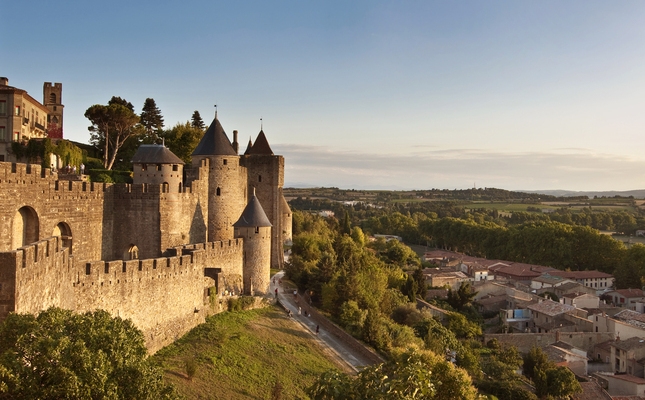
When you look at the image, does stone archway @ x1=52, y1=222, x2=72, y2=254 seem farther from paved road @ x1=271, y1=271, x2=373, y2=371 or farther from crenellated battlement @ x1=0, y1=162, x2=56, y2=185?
paved road @ x1=271, y1=271, x2=373, y2=371

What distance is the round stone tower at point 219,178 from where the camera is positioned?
29781mm

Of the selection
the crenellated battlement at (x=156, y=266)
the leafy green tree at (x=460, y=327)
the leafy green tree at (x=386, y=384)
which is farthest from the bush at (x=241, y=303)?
the leafy green tree at (x=460, y=327)

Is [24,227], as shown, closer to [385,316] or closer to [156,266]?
[156,266]

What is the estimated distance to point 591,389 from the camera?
3491cm

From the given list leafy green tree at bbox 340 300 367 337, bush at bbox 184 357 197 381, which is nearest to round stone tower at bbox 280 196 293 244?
leafy green tree at bbox 340 300 367 337

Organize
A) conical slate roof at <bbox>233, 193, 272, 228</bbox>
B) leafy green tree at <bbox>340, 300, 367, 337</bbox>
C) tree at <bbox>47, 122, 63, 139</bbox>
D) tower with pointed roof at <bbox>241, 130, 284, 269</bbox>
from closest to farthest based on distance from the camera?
1. conical slate roof at <bbox>233, 193, 272, 228</bbox>
2. leafy green tree at <bbox>340, 300, 367, 337</bbox>
3. tower with pointed roof at <bbox>241, 130, 284, 269</bbox>
4. tree at <bbox>47, 122, 63, 139</bbox>

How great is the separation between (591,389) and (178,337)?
26.4 metres

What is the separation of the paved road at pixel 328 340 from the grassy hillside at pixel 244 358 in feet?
2.30

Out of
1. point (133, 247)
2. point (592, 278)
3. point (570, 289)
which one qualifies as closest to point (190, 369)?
point (133, 247)

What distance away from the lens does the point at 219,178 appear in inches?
1180

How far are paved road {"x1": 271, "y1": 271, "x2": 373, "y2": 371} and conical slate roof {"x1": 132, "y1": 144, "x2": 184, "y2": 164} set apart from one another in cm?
904

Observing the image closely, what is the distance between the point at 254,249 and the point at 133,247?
18.2ft

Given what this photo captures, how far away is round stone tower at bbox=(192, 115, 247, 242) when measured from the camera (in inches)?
1172

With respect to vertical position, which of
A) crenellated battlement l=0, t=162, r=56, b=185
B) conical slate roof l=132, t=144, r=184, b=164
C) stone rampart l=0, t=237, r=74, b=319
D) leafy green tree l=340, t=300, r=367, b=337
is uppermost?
conical slate roof l=132, t=144, r=184, b=164
